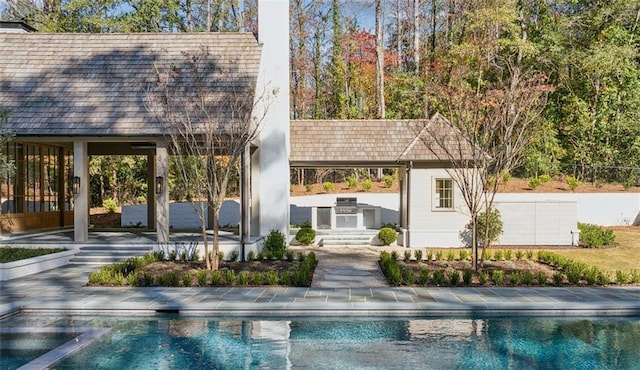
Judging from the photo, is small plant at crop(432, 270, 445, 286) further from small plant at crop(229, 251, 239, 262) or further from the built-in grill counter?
the built-in grill counter

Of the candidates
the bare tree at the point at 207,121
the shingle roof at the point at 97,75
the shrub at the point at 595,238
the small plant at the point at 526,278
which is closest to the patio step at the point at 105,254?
the bare tree at the point at 207,121

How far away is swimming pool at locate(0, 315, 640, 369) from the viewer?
643 cm

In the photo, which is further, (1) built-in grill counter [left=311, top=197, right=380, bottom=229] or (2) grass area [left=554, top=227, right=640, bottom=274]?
(1) built-in grill counter [left=311, top=197, right=380, bottom=229]

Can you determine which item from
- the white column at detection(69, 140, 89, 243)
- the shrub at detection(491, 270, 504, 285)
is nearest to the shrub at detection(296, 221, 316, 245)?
the white column at detection(69, 140, 89, 243)

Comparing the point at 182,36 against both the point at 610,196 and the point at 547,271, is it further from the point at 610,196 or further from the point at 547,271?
the point at 610,196

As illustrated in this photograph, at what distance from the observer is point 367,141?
18891mm

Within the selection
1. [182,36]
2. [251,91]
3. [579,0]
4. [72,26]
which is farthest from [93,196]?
[579,0]

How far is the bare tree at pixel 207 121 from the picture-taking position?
1143 centimetres

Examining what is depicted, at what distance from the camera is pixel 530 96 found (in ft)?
40.7

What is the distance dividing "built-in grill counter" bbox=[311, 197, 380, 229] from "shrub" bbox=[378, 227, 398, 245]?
5.30 feet

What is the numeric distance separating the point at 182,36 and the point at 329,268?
9857 millimetres

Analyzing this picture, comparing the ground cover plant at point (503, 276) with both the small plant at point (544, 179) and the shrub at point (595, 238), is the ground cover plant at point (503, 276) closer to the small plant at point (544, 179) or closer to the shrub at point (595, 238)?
the shrub at point (595, 238)

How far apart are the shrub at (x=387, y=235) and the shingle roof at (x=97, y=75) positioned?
677 centimetres

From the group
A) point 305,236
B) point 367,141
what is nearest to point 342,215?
point 305,236
